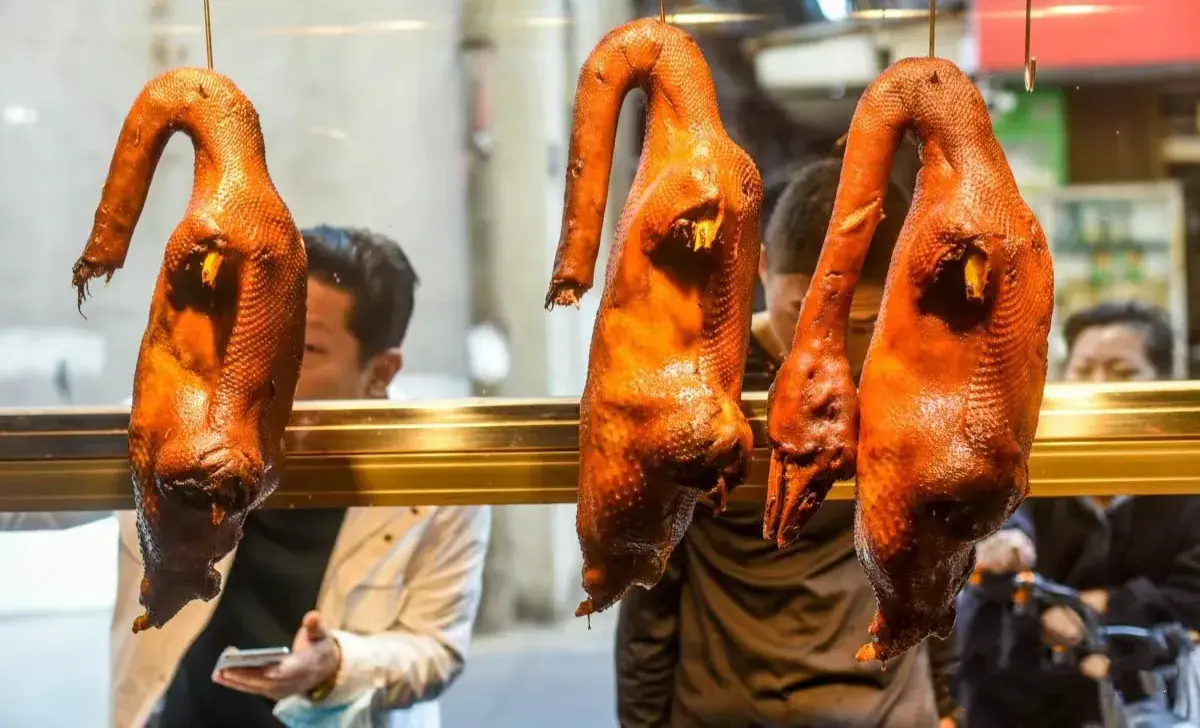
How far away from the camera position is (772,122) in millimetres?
2545

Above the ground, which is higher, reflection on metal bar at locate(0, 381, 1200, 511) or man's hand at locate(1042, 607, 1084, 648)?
reflection on metal bar at locate(0, 381, 1200, 511)

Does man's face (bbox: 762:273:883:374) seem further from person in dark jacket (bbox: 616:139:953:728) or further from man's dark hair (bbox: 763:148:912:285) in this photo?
person in dark jacket (bbox: 616:139:953:728)

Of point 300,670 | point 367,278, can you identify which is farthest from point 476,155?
point 300,670

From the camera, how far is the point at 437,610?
223 cm

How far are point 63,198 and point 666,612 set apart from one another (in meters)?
1.85

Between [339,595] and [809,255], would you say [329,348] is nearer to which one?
[339,595]

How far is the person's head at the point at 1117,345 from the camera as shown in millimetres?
2438

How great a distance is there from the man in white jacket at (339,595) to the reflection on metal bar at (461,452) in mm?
410

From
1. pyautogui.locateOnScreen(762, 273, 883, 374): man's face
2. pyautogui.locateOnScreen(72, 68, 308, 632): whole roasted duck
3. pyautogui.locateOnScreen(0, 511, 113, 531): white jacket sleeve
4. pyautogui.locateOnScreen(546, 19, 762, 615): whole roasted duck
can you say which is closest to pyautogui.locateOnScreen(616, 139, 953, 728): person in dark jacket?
pyautogui.locateOnScreen(762, 273, 883, 374): man's face

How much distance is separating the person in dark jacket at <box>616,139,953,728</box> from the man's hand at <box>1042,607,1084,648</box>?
34 cm

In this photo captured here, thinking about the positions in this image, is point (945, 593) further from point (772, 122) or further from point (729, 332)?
point (772, 122)

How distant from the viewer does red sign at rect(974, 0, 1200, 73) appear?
2.54m

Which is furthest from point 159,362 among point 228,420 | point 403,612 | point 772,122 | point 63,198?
point 63,198

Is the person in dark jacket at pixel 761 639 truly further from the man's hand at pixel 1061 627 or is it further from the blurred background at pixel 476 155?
the blurred background at pixel 476 155
